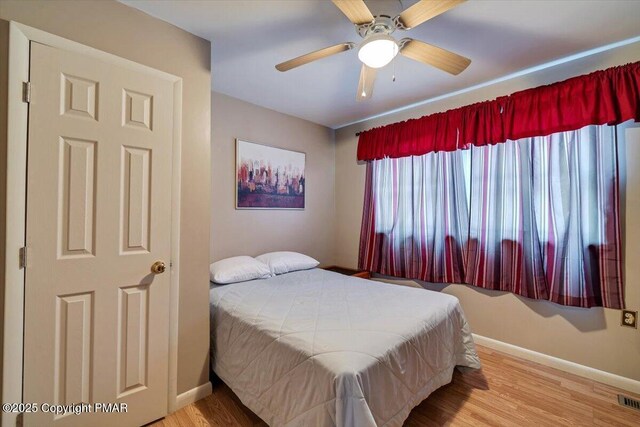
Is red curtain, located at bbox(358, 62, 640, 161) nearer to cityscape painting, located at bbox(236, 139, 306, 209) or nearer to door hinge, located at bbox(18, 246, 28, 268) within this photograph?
cityscape painting, located at bbox(236, 139, 306, 209)

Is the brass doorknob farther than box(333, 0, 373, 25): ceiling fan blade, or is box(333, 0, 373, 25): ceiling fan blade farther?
the brass doorknob

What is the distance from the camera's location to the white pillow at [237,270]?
92.4 inches

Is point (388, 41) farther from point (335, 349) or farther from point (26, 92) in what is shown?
point (26, 92)

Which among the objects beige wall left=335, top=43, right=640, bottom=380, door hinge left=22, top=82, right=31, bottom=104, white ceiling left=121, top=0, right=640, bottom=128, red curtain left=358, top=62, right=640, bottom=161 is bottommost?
beige wall left=335, top=43, right=640, bottom=380

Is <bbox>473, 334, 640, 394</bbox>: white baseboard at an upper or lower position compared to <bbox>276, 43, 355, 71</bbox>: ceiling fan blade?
lower

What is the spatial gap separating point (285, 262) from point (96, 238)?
5.54 ft

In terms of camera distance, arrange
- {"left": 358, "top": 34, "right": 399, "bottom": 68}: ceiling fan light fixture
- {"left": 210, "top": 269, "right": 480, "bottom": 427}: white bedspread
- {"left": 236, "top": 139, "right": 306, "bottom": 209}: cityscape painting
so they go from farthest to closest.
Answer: {"left": 236, "top": 139, "right": 306, "bottom": 209}: cityscape painting, {"left": 358, "top": 34, "right": 399, "bottom": 68}: ceiling fan light fixture, {"left": 210, "top": 269, "right": 480, "bottom": 427}: white bedspread

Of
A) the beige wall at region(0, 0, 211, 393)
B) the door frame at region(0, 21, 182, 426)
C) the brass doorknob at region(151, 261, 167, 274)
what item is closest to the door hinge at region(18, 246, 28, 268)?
the door frame at region(0, 21, 182, 426)

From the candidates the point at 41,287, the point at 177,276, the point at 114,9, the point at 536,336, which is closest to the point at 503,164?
the point at 536,336

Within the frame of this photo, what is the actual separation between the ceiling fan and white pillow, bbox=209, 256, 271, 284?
1.72 meters

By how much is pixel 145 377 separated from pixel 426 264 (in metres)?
2.62

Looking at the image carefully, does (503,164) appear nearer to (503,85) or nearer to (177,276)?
(503,85)

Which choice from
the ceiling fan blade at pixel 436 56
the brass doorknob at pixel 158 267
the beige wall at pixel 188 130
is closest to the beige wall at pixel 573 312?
the ceiling fan blade at pixel 436 56

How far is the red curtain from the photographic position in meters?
1.89
